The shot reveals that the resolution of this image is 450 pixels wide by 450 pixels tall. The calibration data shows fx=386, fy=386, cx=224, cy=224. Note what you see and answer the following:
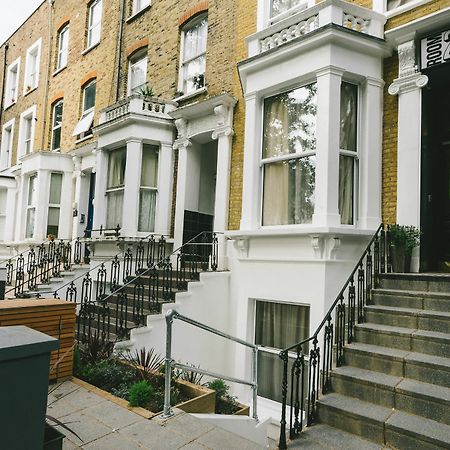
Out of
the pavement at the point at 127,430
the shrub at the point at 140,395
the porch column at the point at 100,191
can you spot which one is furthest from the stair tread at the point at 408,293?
the porch column at the point at 100,191

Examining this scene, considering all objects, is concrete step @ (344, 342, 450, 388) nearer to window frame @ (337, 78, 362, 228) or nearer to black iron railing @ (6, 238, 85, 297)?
window frame @ (337, 78, 362, 228)

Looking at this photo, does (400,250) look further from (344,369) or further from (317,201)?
(344,369)

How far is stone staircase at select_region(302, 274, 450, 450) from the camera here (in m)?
3.71

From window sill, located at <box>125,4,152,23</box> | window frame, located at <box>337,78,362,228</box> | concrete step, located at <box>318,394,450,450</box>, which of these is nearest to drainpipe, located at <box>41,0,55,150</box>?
window sill, located at <box>125,4,152,23</box>

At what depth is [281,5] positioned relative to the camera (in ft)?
26.5

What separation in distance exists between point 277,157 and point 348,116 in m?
1.35

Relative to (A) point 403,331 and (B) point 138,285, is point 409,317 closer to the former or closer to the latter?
(A) point 403,331

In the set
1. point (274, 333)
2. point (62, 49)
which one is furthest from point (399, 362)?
point (62, 49)

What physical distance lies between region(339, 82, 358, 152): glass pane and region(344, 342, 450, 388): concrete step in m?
3.28

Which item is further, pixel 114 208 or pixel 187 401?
pixel 114 208

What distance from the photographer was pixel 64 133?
14234mm

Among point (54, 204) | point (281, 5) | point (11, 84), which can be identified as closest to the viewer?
point (281, 5)

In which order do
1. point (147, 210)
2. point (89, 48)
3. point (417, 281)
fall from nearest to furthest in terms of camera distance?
point (417, 281) < point (147, 210) < point (89, 48)

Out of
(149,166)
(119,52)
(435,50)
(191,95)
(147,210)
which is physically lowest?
(147,210)
